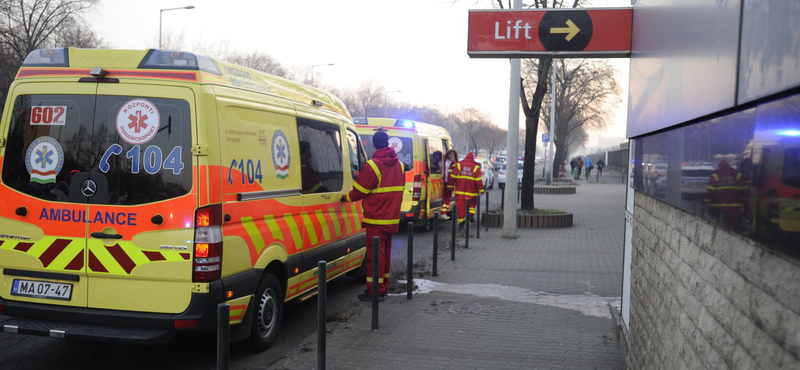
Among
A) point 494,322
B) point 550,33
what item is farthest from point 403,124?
point 550,33

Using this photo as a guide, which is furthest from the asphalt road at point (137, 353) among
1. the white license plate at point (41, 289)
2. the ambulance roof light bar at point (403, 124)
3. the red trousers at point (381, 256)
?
the ambulance roof light bar at point (403, 124)

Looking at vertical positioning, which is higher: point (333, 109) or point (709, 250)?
point (333, 109)

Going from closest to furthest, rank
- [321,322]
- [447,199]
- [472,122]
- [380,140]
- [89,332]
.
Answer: [89,332]
[321,322]
[380,140]
[447,199]
[472,122]

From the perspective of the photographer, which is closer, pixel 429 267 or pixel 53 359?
pixel 53 359

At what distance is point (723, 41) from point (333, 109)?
18.5 ft

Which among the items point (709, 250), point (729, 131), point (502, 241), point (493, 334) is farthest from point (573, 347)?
point (502, 241)

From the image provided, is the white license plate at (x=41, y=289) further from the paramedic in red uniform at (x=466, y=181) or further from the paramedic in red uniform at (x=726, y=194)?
the paramedic in red uniform at (x=466, y=181)

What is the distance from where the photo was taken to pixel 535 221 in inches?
631

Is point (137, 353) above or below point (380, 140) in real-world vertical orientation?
below

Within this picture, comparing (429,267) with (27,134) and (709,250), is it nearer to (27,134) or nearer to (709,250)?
(27,134)

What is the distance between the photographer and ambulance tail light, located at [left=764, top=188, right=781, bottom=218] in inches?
69.6

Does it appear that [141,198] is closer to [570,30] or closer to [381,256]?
[381,256]

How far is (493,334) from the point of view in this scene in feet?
20.6

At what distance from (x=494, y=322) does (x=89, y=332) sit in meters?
3.80
